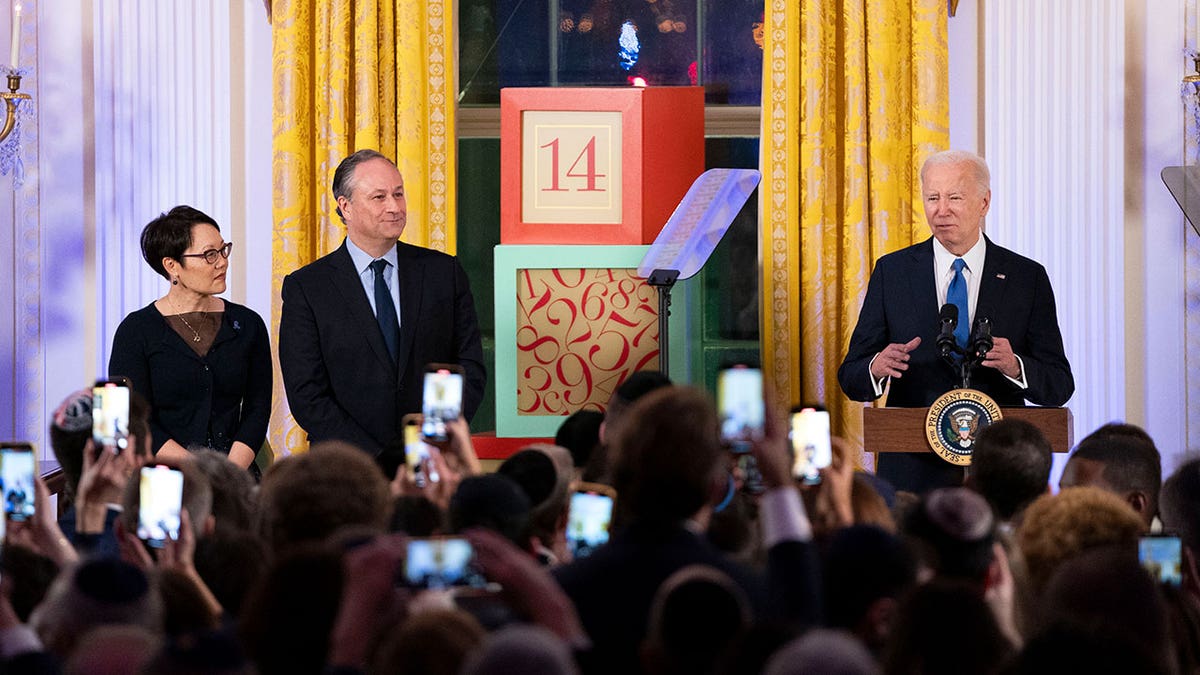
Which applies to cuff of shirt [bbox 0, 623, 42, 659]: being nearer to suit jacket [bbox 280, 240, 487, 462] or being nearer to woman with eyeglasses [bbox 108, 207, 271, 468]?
suit jacket [bbox 280, 240, 487, 462]

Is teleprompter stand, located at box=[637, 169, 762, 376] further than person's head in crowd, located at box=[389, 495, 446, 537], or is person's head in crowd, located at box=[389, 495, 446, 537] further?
teleprompter stand, located at box=[637, 169, 762, 376]

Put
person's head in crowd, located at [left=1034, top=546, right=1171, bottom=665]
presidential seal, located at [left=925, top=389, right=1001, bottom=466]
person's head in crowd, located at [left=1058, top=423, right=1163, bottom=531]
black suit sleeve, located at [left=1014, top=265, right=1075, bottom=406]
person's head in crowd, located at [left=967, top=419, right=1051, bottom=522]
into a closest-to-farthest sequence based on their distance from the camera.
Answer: person's head in crowd, located at [left=1034, top=546, right=1171, bottom=665], person's head in crowd, located at [left=967, top=419, right=1051, bottom=522], person's head in crowd, located at [left=1058, top=423, right=1163, bottom=531], presidential seal, located at [left=925, top=389, right=1001, bottom=466], black suit sleeve, located at [left=1014, top=265, right=1075, bottom=406]

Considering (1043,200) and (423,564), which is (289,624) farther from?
(1043,200)

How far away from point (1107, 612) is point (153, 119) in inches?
161

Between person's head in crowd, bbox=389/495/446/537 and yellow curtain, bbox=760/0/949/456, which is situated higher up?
yellow curtain, bbox=760/0/949/456

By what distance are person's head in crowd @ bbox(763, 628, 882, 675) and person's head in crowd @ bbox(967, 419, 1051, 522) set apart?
1.40 metres

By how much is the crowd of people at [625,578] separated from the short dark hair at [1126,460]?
1.26ft

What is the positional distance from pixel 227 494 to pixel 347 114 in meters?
2.68

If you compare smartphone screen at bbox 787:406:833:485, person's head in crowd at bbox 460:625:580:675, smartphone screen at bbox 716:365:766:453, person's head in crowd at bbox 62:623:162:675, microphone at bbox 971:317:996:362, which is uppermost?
microphone at bbox 971:317:996:362

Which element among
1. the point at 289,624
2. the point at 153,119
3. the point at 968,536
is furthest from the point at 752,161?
the point at 289,624

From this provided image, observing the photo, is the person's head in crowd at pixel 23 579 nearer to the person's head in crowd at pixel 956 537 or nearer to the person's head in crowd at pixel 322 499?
the person's head in crowd at pixel 322 499

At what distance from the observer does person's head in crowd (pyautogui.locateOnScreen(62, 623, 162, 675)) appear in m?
1.64

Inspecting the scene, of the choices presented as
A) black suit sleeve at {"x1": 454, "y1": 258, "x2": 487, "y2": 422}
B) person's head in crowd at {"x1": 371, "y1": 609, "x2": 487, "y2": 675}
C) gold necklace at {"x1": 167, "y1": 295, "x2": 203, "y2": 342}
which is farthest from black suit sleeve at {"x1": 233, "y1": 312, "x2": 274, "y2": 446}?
person's head in crowd at {"x1": 371, "y1": 609, "x2": 487, "y2": 675}

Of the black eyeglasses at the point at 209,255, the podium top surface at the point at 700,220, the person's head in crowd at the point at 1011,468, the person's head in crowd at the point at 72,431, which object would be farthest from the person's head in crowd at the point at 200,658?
the podium top surface at the point at 700,220
